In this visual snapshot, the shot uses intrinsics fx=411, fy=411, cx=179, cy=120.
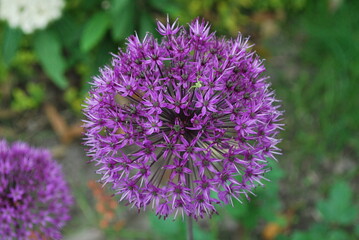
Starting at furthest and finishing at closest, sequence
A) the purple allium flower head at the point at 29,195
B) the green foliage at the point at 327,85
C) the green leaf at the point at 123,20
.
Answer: the green foliage at the point at 327,85 → the green leaf at the point at 123,20 → the purple allium flower head at the point at 29,195

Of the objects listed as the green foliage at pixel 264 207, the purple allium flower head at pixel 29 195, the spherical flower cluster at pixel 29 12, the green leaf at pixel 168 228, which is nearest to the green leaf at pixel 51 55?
the spherical flower cluster at pixel 29 12

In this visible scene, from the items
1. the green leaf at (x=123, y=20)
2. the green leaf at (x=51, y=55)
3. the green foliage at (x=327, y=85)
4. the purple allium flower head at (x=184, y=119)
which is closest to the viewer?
the purple allium flower head at (x=184, y=119)

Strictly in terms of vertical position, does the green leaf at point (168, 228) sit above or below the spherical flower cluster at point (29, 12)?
below

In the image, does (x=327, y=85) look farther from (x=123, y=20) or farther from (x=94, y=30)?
(x=94, y=30)

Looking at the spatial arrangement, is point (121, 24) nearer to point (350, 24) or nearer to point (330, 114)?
point (330, 114)

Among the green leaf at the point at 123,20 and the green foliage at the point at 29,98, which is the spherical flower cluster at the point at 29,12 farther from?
the green foliage at the point at 29,98

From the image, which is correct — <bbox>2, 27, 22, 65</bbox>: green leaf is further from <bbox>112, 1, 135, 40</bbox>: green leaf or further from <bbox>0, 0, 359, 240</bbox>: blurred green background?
<bbox>112, 1, 135, 40</bbox>: green leaf
